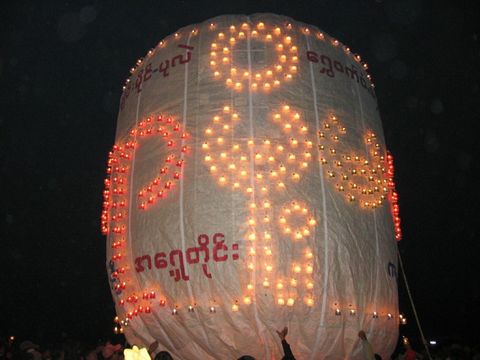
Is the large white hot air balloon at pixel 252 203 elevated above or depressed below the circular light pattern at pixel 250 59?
below

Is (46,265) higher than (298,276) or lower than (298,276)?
higher

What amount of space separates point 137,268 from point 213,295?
1.15 meters

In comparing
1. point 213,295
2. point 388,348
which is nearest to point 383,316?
point 388,348

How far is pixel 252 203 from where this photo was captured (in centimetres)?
612

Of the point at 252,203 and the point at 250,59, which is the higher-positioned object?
the point at 250,59

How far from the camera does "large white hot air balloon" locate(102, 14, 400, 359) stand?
5926mm

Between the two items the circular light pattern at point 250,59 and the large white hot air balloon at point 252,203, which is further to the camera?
the circular light pattern at point 250,59

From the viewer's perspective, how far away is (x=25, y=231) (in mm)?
14750

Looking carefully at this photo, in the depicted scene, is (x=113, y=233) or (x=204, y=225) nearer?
(x=204, y=225)

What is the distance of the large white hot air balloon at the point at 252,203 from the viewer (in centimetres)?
593

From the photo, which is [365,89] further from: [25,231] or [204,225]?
[25,231]

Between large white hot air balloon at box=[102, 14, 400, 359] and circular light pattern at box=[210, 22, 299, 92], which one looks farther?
circular light pattern at box=[210, 22, 299, 92]

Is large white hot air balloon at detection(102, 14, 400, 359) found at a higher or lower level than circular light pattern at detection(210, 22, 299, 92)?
lower

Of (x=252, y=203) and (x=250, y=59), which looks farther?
(x=250, y=59)
